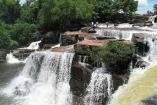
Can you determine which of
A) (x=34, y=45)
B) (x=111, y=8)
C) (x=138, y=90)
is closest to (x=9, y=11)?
(x=34, y=45)

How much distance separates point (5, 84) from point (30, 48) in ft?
38.4

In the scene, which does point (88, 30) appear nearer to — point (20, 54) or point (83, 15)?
point (83, 15)

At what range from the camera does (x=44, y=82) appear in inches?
1205

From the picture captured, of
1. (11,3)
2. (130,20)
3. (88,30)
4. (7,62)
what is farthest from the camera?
(11,3)

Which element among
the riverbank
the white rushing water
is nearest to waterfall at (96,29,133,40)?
the riverbank

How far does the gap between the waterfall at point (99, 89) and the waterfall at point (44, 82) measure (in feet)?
6.49

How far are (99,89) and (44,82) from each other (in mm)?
6972

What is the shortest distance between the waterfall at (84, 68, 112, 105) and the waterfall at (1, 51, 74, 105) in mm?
1979

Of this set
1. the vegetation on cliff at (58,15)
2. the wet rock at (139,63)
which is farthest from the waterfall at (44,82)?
the vegetation on cliff at (58,15)

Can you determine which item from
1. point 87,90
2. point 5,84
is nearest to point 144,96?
point 87,90

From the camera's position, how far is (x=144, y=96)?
19.9 metres

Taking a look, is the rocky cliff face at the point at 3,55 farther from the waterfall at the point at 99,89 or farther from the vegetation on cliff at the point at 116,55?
the vegetation on cliff at the point at 116,55

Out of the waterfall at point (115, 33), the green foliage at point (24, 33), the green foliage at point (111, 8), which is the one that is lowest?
the green foliage at point (24, 33)

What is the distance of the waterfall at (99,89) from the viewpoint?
Result: 2466 centimetres
